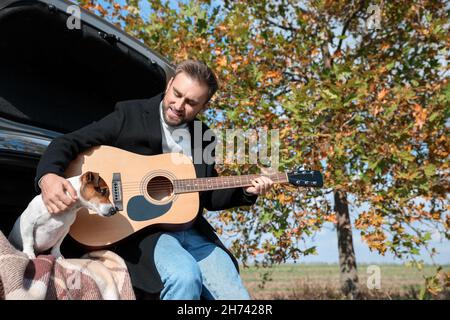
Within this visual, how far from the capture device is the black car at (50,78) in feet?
6.93

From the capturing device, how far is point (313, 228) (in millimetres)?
4348

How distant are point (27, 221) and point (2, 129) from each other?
0.50 meters

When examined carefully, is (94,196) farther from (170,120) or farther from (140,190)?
(170,120)

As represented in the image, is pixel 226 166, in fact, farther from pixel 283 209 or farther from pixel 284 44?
pixel 284 44

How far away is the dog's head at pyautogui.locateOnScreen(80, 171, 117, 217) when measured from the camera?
1873 mm

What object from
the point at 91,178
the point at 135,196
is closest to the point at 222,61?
the point at 135,196

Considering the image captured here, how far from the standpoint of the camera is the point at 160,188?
2.33 m

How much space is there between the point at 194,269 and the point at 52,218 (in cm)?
66

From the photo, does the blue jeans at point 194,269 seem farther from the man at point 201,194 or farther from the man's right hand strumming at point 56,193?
the man's right hand strumming at point 56,193

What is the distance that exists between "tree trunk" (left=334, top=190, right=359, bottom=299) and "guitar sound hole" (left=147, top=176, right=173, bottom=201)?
13.4 ft

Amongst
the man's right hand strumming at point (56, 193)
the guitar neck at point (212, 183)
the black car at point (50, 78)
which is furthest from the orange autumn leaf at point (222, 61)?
the man's right hand strumming at point (56, 193)

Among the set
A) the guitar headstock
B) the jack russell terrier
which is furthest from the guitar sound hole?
the guitar headstock

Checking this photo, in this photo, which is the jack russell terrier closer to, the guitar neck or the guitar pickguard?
the guitar pickguard

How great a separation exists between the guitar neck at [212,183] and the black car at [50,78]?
2.31ft
